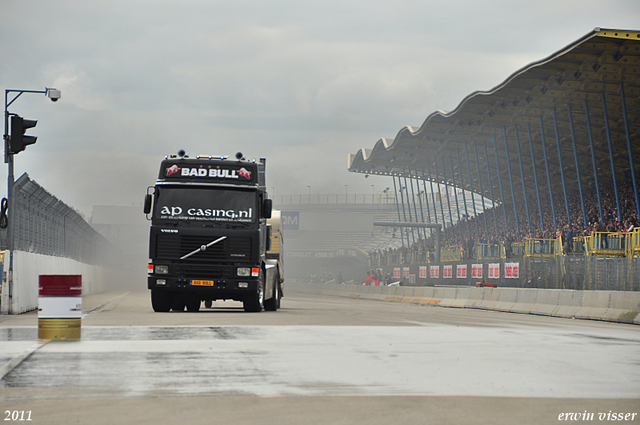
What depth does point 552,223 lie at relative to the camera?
49.8 m

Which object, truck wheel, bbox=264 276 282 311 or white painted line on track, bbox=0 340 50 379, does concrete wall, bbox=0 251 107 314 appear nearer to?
truck wheel, bbox=264 276 282 311

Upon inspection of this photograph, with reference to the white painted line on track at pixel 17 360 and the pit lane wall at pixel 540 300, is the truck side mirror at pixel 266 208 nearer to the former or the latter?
the pit lane wall at pixel 540 300

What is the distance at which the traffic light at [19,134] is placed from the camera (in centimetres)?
1958

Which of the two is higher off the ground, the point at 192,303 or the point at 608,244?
the point at 608,244

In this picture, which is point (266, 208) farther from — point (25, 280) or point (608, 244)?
point (608, 244)

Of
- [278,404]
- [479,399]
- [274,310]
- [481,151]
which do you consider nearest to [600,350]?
[479,399]

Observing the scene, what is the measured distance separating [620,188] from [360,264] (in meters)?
38.2

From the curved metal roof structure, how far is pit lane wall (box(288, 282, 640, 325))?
11.1m

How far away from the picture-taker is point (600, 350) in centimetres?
1086

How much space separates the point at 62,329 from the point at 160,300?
923 centimetres

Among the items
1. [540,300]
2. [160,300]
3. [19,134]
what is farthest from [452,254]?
[19,134]

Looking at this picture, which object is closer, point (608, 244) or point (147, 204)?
point (147, 204)

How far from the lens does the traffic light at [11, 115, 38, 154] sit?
64.2 ft

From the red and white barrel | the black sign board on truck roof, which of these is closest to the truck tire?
the black sign board on truck roof
